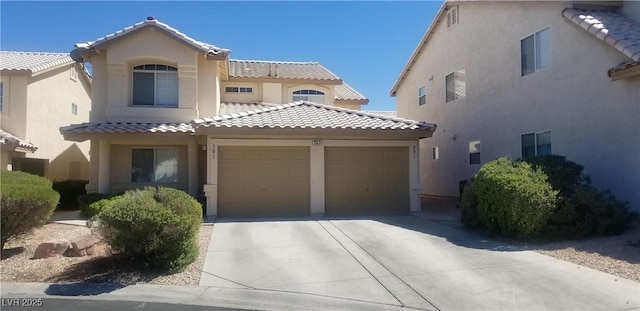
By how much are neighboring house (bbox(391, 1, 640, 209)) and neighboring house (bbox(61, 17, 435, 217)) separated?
3649 mm

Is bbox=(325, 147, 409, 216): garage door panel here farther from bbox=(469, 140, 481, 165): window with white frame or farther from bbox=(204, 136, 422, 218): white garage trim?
bbox=(469, 140, 481, 165): window with white frame

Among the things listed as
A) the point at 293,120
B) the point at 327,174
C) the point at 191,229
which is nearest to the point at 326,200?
the point at 327,174

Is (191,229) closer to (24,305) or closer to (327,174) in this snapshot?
(24,305)

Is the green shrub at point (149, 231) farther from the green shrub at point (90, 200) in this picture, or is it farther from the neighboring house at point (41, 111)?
the neighboring house at point (41, 111)

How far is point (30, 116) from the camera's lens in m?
17.9

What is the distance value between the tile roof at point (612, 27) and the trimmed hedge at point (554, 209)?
10.2ft

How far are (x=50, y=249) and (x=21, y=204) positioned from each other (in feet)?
3.33

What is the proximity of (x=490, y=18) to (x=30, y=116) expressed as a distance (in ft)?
59.6

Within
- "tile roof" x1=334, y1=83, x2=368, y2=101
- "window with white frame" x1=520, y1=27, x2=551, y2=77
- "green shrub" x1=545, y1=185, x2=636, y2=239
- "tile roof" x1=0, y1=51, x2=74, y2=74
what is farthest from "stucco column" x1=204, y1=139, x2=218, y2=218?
"tile roof" x1=334, y1=83, x2=368, y2=101

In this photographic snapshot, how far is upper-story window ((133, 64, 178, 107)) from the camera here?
15.7 meters

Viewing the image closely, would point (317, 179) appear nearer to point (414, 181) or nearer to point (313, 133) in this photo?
point (313, 133)

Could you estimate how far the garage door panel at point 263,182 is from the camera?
13531 millimetres

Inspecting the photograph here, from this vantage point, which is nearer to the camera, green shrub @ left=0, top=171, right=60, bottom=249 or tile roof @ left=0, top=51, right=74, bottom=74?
green shrub @ left=0, top=171, right=60, bottom=249

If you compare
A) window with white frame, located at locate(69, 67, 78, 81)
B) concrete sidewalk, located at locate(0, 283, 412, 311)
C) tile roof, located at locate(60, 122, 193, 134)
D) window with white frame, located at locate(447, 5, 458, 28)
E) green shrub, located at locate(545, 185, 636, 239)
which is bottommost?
concrete sidewalk, located at locate(0, 283, 412, 311)
